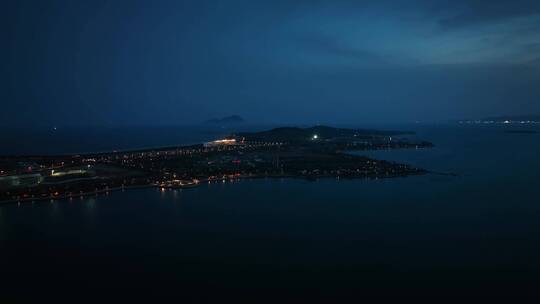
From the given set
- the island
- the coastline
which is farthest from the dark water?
the island

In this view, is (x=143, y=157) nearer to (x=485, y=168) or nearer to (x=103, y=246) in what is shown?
(x=103, y=246)

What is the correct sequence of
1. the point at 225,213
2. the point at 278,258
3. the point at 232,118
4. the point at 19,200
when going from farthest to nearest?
the point at 232,118
the point at 19,200
the point at 225,213
the point at 278,258

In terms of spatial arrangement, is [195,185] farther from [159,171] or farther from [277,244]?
[277,244]

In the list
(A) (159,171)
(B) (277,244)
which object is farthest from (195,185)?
(B) (277,244)

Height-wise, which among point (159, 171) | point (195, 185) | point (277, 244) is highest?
point (159, 171)

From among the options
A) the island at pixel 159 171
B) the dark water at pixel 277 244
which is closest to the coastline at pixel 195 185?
the island at pixel 159 171

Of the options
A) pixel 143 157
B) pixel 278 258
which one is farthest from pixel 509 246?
pixel 143 157

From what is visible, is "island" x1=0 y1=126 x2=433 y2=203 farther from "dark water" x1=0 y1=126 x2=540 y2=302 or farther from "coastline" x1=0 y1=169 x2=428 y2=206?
"dark water" x1=0 y1=126 x2=540 y2=302

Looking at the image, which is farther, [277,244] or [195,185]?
[195,185]
